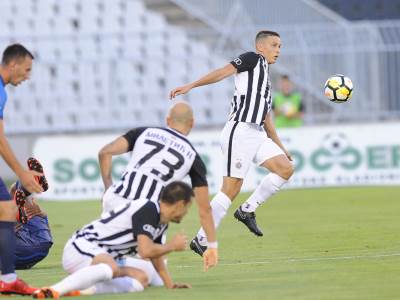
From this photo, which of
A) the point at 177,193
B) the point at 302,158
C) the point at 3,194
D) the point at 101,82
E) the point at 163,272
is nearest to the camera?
the point at 177,193

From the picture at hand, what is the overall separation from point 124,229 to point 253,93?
4115mm

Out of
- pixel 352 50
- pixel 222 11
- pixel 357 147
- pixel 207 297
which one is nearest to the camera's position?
pixel 207 297

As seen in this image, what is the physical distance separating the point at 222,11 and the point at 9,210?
1824cm

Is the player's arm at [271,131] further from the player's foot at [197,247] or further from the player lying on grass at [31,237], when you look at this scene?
the player lying on grass at [31,237]

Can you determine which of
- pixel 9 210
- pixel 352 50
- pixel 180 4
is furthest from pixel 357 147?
pixel 9 210

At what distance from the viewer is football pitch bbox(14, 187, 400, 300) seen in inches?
335

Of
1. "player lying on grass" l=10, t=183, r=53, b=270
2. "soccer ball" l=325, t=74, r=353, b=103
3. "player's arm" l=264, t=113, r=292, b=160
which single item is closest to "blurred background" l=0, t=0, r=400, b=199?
"soccer ball" l=325, t=74, r=353, b=103

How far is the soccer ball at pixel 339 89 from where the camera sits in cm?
1400

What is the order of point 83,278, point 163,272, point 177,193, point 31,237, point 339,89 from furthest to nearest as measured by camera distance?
point 339,89, point 31,237, point 163,272, point 177,193, point 83,278

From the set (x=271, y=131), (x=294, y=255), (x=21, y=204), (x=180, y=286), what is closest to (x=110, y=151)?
(x=180, y=286)

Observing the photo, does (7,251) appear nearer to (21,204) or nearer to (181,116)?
(181,116)

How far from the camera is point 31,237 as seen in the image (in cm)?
1073

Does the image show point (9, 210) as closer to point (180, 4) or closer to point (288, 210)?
point (288, 210)

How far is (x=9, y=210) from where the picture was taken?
8.62 m
